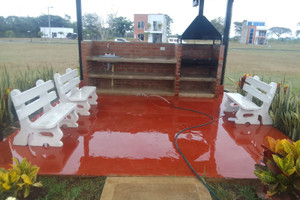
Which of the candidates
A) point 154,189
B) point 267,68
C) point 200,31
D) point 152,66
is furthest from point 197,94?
point 267,68

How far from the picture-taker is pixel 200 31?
5816 mm

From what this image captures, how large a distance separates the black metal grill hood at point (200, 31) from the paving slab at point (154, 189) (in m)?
4.12

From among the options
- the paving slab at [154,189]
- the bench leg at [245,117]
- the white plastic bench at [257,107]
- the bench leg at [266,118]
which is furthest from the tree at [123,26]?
the paving slab at [154,189]

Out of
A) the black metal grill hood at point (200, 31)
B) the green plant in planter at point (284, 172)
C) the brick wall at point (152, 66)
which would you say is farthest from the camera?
the brick wall at point (152, 66)

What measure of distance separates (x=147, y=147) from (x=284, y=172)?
1840mm

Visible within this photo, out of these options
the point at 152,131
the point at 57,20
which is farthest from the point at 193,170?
the point at 57,20

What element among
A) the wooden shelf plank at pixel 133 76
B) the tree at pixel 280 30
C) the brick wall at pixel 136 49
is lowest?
the wooden shelf plank at pixel 133 76

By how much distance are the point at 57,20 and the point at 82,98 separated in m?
84.9

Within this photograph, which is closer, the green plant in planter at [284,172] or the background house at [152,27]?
the green plant in planter at [284,172]

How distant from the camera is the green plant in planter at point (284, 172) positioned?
6.75ft

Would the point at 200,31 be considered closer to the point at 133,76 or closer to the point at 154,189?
the point at 133,76

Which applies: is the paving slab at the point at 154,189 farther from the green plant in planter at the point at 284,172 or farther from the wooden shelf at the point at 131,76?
the wooden shelf at the point at 131,76

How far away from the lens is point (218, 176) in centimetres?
274

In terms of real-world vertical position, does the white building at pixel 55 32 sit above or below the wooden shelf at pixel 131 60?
above
